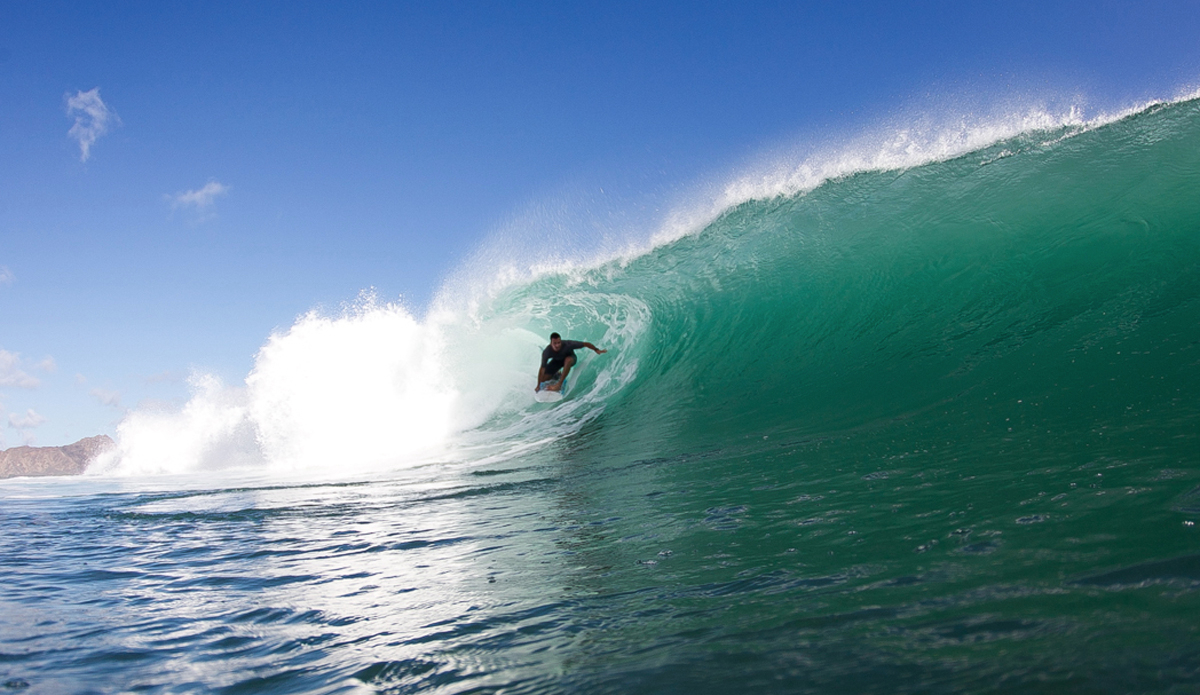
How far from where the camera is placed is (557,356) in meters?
10.7

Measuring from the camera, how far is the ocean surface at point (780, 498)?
1775 mm

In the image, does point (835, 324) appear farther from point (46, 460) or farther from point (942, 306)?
point (46, 460)

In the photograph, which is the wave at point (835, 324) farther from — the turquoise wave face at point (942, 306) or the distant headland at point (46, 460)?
the distant headland at point (46, 460)

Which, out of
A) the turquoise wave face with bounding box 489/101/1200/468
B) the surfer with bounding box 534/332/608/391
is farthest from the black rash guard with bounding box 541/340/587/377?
the turquoise wave face with bounding box 489/101/1200/468

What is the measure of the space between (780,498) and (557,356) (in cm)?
736

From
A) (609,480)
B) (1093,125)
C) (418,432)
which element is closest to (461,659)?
(609,480)

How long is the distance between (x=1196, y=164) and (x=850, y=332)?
16.5ft

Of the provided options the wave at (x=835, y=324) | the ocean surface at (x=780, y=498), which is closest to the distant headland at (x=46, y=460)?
the wave at (x=835, y=324)

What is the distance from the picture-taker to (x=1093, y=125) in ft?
34.2

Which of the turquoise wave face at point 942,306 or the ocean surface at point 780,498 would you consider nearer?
the ocean surface at point 780,498

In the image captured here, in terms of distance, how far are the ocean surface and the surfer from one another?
1.35ft

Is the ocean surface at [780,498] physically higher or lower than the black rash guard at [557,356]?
lower

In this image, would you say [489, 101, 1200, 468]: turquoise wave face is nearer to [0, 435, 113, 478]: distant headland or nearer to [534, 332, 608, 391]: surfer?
[534, 332, 608, 391]: surfer

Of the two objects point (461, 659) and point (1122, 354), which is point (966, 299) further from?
point (461, 659)
